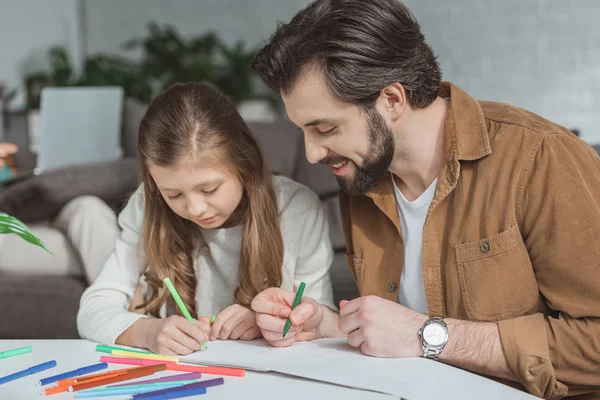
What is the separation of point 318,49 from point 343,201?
37 cm

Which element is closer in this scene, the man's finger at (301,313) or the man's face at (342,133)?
the man's finger at (301,313)

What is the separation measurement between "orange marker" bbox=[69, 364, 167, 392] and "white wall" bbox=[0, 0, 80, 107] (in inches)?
202

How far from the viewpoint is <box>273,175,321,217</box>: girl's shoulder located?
5.22 ft

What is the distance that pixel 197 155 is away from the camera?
143cm

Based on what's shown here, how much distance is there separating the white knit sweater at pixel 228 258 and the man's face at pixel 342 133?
0.73ft

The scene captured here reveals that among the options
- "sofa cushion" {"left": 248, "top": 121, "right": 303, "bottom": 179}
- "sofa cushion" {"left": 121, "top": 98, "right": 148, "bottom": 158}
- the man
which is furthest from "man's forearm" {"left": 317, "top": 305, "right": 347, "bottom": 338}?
"sofa cushion" {"left": 121, "top": 98, "right": 148, "bottom": 158}

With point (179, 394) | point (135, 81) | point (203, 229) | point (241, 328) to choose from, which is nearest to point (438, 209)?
point (241, 328)

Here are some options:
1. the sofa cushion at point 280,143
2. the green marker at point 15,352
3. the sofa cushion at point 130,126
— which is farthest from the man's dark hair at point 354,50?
the sofa cushion at point 130,126

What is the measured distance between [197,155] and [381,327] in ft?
1.76

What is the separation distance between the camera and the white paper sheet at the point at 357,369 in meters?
0.96

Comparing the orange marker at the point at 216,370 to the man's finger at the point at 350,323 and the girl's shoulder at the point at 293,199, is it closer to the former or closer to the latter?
the man's finger at the point at 350,323

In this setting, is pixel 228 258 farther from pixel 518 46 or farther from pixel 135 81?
pixel 135 81

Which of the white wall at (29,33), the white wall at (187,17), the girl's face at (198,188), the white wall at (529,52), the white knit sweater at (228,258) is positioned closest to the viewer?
the girl's face at (198,188)

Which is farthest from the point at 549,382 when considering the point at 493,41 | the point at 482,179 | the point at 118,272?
the point at 493,41
